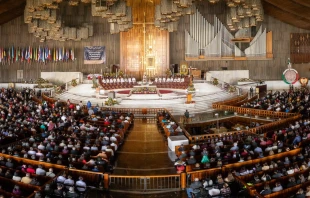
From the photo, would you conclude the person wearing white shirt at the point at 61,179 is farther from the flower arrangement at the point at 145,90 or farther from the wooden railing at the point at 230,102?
the flower arrangement at the point at 145,90

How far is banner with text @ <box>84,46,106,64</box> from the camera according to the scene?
120 feet

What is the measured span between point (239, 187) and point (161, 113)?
10.8 m

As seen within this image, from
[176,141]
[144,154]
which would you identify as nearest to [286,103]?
[176,141]

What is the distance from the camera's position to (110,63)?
36719mm

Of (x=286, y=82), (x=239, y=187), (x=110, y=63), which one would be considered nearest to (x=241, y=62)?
(x=286, y=82)

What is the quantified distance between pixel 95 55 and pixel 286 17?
58.4ft

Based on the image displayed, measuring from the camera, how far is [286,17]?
1353 inches

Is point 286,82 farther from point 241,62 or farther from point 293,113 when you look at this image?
point 293,113

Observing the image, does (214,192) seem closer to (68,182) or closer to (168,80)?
(68,182)

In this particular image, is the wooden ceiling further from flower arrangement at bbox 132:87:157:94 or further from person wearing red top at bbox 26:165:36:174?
person wearing red top at bbox 26:165:36:174

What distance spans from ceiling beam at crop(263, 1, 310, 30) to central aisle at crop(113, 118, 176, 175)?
62.6ft

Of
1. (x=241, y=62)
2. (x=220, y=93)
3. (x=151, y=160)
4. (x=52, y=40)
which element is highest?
(x=52, y=40)

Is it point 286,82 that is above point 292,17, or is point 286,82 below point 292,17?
below

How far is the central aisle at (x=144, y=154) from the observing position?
1308cm
